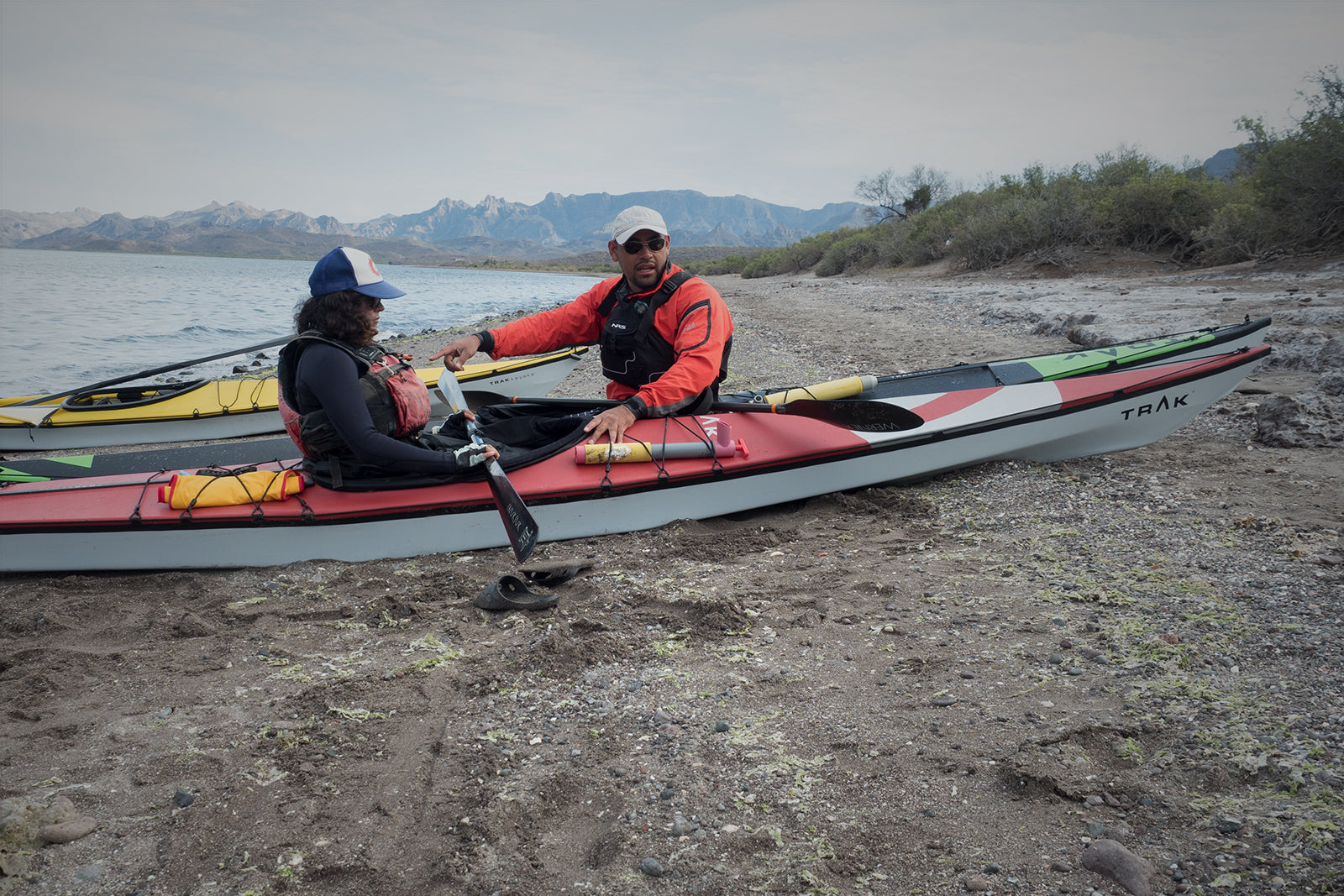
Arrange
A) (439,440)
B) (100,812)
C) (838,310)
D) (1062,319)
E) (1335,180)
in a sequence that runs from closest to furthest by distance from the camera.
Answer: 1. (100,812)
2. (439,440)
3. (1062,319)
4. (1335,180)
5. (838,310)

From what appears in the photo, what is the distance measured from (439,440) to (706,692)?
2.28 meters

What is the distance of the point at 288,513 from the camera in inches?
150

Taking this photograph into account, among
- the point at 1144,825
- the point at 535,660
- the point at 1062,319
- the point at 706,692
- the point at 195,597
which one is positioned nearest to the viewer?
the point at 1144,825

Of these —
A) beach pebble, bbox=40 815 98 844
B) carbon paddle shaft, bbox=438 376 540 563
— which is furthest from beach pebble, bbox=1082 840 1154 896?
beach pebble, bbox=40 815 98 844

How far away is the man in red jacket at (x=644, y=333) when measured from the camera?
4176 mm

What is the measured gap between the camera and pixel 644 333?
439cm

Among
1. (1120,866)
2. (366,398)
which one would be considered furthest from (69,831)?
(1120,866)

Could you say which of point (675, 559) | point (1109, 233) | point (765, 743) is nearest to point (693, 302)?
point (675, 559)

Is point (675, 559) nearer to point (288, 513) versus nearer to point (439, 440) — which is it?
point (439, 440)

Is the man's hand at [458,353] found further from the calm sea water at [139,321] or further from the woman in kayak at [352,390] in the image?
the calm sea water at [139,321]

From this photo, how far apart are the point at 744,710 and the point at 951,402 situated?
2.98 m

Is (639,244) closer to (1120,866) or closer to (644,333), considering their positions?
(644,333)

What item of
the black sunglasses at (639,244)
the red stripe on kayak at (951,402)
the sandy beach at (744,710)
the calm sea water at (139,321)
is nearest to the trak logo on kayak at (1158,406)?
the sandy beach at (744,710)

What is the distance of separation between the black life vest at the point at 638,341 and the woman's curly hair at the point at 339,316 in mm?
1506
